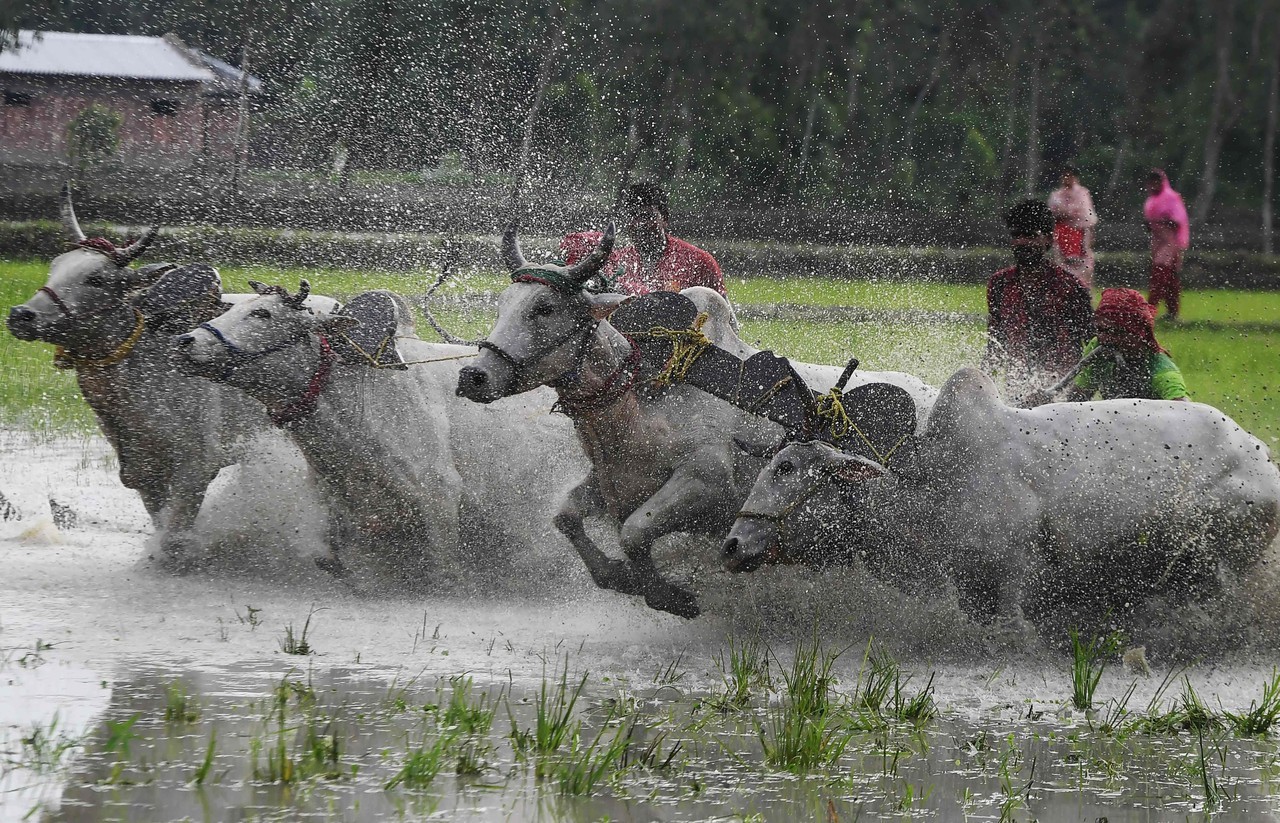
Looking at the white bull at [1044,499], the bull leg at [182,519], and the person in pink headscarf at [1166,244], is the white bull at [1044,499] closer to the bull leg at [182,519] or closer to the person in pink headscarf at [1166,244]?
the bull leg at [182,519]

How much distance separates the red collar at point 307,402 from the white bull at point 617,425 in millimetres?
891

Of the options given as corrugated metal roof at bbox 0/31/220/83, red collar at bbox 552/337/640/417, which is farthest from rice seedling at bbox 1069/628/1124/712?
corrugated metal roof at bbox 0/31/220/83

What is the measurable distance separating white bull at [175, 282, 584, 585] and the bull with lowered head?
22.0 inches

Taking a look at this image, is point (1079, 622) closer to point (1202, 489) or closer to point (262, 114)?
point (1202, 489)

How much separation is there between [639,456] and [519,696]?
1.29m

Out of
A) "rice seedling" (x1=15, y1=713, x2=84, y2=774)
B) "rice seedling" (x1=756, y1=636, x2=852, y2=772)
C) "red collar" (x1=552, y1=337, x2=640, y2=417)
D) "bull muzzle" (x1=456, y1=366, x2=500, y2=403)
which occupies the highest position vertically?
"bull muzzle" (x1=456, y1=366, x2=500, y2=403)

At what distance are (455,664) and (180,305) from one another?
2163mm

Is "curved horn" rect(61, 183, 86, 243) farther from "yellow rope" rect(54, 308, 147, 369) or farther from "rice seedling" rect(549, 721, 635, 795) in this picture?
"rice seedling" rect(549, 721, 635, 795)

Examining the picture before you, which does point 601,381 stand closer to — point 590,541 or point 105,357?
point 590,541

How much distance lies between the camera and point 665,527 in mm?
5805

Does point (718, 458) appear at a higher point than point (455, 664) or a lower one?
higher

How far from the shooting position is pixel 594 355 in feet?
19.0

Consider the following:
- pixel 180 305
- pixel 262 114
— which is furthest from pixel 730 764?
pixel 262 114

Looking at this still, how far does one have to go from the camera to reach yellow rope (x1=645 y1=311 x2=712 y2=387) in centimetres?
604
